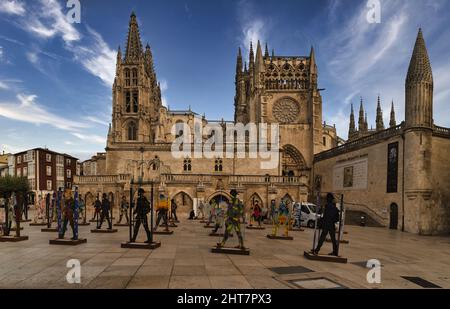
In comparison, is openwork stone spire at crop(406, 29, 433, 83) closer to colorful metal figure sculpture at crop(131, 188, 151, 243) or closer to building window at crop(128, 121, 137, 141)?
colorful metal figure sculpture at crop(131, 188, 151, 243)

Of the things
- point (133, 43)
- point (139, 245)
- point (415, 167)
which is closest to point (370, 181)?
point (415, 167)

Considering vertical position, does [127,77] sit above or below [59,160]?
above

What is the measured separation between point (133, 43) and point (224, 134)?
88.9ft

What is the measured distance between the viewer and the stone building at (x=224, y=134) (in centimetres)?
3250

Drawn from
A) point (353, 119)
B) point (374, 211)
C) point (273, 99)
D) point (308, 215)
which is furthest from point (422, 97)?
point (353, 119)

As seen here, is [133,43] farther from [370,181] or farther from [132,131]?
[370,181]

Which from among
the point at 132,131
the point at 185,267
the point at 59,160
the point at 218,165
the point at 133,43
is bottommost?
the point at 185,267

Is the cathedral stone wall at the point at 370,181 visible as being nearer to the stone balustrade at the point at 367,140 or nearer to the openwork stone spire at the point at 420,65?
the stone balustrade at the point at 367,140

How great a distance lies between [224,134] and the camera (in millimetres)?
66188

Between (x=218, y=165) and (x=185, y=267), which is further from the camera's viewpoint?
(x=218, y=165)

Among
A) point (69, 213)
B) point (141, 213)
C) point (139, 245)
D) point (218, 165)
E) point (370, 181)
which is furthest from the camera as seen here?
point (218, 165)

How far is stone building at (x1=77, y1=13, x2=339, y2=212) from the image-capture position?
32500 mm

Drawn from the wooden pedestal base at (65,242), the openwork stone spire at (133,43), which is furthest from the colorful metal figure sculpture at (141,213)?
the openwork stone spire at (133,43)

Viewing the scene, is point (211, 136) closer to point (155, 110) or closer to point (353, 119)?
point (155, 110)
